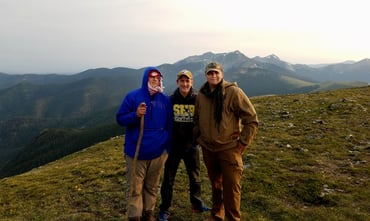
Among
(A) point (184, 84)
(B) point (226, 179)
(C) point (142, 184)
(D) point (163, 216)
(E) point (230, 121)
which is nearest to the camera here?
(E) point (230, 121)

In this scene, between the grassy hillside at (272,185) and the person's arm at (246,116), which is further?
the grassy hillside at (272,185)

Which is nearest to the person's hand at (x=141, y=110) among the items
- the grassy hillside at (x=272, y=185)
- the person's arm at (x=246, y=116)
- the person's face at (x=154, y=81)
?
the person's face at (x=154, y=81)

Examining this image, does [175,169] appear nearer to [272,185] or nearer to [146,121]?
[146,121]

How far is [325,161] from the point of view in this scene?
14.8 meters

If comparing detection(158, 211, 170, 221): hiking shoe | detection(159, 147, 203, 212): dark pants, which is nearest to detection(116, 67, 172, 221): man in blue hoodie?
detection(159, 147, 203, 212): dark pants

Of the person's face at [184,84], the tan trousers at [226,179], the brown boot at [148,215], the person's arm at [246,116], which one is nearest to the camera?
the person's arm at [246,116]

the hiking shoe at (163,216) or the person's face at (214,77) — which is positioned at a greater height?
the person's face at (214,77)

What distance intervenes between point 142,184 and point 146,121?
5.85 feet

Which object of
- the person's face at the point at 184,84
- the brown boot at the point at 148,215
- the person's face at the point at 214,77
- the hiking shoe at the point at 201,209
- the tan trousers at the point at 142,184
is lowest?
the hiking shoe at the point at 201,209

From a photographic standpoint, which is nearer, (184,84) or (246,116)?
(246,116)

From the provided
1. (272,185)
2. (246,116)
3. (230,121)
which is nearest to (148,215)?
(230,121)

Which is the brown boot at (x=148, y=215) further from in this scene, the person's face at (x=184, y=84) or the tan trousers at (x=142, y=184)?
the person's face at (x=184, y=84)

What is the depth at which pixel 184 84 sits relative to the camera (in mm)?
9414

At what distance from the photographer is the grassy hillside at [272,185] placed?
10.9 m
